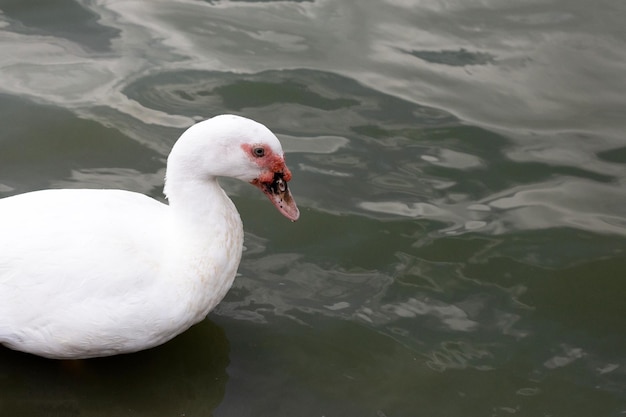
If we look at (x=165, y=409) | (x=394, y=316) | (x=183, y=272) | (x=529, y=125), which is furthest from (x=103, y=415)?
(x=529, y=125)

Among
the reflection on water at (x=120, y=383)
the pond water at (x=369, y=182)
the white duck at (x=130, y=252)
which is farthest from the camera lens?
the pond water at (x=369, y=182)

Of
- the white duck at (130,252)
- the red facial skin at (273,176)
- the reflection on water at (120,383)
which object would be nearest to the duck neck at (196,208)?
the white duck at (130,252)

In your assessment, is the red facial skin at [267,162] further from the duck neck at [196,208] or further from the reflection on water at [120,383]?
the reflection on water at [120,383]

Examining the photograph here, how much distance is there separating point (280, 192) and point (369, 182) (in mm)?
1420

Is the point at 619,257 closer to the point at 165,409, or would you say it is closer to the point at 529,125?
the point at 529,125

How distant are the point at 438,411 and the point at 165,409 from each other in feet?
4.17

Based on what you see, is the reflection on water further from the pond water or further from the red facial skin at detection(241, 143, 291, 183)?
the red facial skin at detection(241, 143, 291, 183)

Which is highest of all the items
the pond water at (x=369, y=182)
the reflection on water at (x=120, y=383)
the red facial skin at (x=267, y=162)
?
the red facial skin at (x=267, y=162)

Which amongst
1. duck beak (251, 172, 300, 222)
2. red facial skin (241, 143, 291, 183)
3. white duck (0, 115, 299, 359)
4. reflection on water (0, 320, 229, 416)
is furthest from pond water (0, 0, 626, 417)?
red facial skin (241, 143, 291, 183)

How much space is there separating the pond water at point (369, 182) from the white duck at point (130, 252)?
47 centimetres

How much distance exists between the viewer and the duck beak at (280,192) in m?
4.42

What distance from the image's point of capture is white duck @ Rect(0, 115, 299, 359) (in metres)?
4.11

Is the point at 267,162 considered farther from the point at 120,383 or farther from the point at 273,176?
the point at 120,383

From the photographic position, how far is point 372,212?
18.3 feet
